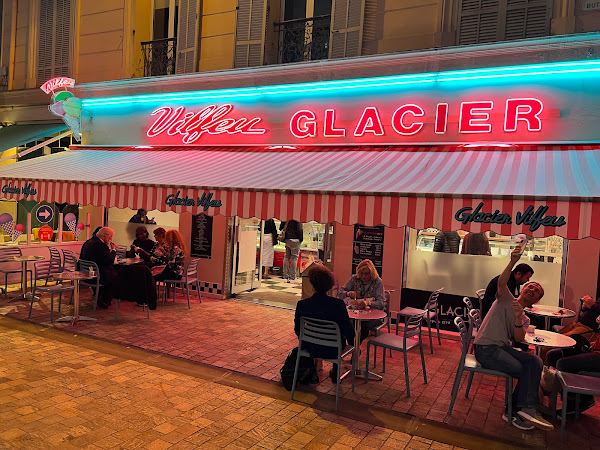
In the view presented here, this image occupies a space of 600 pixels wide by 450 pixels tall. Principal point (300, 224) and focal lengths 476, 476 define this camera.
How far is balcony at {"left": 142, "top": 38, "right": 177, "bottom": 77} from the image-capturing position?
422 inches

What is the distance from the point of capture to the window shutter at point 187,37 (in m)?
10.1

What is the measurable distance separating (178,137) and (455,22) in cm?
585

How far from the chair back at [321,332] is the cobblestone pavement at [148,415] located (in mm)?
724

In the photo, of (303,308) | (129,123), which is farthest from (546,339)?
(129,123)

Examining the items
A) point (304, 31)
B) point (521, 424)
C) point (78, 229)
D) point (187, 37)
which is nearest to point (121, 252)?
point (78, 229)

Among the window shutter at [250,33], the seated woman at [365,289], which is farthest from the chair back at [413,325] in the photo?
the window shutter at [250,33]

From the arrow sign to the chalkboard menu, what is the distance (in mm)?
3431

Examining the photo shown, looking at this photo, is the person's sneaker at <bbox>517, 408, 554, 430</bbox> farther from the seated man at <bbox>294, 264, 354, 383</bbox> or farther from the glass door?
the glass door

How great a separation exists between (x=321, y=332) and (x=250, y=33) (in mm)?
6699

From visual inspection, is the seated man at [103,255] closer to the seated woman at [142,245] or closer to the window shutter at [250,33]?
the seated woman at [142,245]

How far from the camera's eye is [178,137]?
10.2 meters

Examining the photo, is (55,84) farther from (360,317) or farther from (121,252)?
(360,317)

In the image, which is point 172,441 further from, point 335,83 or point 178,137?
point 178,137

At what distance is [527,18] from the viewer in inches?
290
